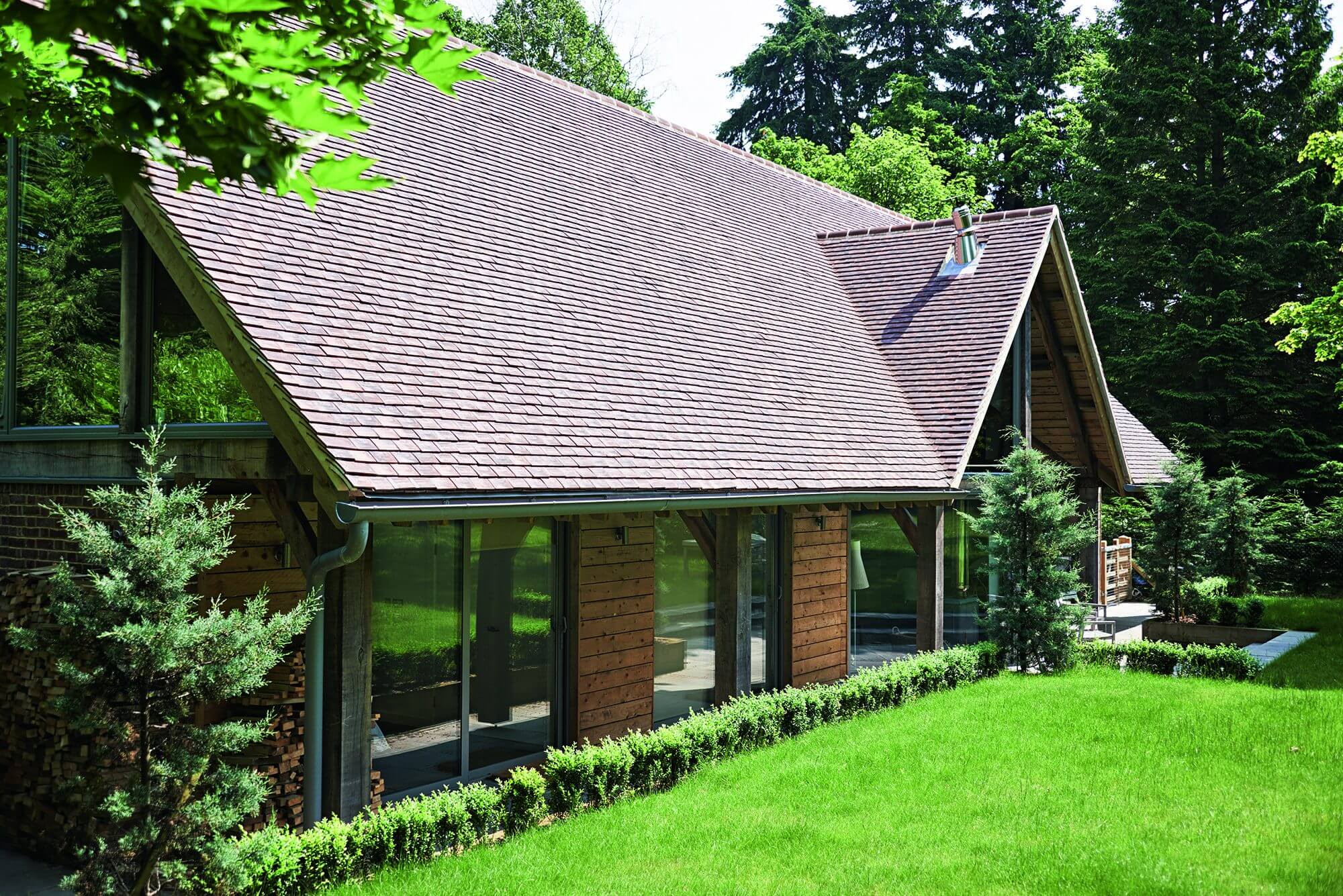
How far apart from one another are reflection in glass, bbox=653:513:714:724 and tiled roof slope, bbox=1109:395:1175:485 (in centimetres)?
1223

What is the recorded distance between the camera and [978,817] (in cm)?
759

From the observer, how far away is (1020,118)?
42938 millimetres

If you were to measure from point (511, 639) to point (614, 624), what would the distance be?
1202mm

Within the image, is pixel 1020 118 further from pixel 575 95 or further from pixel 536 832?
pixel 536 832

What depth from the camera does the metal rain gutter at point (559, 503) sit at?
6.51 metres

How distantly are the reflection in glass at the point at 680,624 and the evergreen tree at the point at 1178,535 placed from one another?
428 inches

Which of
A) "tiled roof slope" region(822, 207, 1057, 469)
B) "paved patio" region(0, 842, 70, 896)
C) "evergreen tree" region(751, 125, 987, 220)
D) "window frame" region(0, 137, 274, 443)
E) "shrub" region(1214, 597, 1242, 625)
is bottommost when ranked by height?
"paved patio" region(0, 842, 70, 896)

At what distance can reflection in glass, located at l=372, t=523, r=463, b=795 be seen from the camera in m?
8.14

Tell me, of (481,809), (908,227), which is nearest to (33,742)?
(481,809)

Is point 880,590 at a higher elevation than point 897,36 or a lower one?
lower

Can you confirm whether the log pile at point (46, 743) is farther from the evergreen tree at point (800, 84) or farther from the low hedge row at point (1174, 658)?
the evergreen tree at point (800, 84)

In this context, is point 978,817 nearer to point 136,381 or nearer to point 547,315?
point 547,315

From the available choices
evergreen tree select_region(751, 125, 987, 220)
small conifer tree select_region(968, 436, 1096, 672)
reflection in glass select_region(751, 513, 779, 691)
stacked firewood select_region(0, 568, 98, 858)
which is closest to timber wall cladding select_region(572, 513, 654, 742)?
reflection in glass select_region(751, 513, 779, 691)

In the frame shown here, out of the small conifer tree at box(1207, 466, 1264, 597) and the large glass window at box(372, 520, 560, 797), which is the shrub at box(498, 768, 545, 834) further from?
the small conifer tree at box(1207, 466, 1264, 597)
